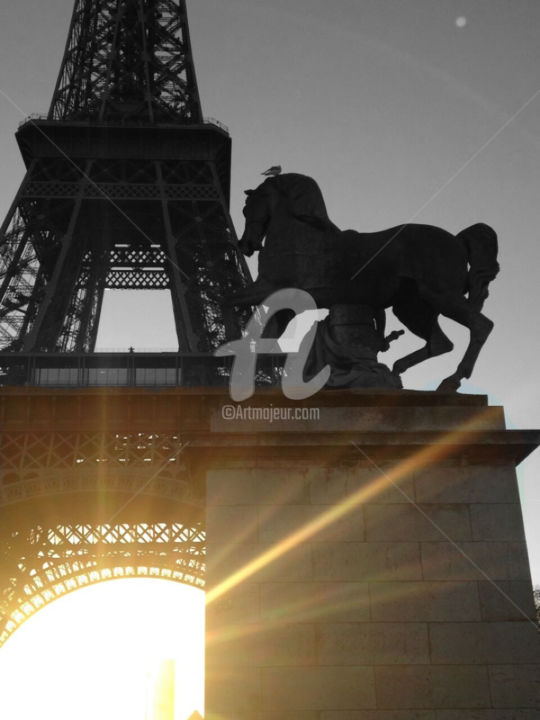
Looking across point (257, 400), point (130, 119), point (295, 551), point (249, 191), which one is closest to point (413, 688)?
point (295, 551)

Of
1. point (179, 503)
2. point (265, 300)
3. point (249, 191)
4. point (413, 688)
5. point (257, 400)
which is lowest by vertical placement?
point (413, 688)

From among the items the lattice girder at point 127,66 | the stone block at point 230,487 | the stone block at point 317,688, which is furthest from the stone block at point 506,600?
the lattice girder at point 127,66

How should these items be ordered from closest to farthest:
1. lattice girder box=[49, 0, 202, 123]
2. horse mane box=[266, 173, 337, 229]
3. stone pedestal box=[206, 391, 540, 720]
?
stone pedestal box=[206, 391, 540, 720] → horse mane box=[266, 173, 337, 229] → lattice girder box=[49, 0, 202, 123]

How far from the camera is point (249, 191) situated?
11469 millimetres

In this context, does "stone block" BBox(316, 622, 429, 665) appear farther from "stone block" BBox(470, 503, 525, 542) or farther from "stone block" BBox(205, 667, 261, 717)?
"stone block" BBox(470, 503, 525, 542)

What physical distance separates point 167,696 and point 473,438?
91.3 ft

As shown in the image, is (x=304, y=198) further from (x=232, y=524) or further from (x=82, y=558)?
(x=82, y=558)

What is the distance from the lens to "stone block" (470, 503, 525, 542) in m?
9.30

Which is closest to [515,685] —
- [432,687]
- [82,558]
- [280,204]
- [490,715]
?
[490,715]

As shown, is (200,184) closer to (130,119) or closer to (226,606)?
(130,119)

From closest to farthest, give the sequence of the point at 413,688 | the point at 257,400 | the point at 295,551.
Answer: the point at 413,688
the point at 295,551
the point at 257,400

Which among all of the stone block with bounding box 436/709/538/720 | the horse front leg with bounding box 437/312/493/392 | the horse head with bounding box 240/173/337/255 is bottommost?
the stone block with bounding box 436/709/538/720

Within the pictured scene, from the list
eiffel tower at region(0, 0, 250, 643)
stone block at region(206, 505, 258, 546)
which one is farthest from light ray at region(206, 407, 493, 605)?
→ eiffel tower at region(0, 0, 250, 643)

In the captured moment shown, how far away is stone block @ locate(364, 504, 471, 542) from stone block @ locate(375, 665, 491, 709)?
52.9 inches
